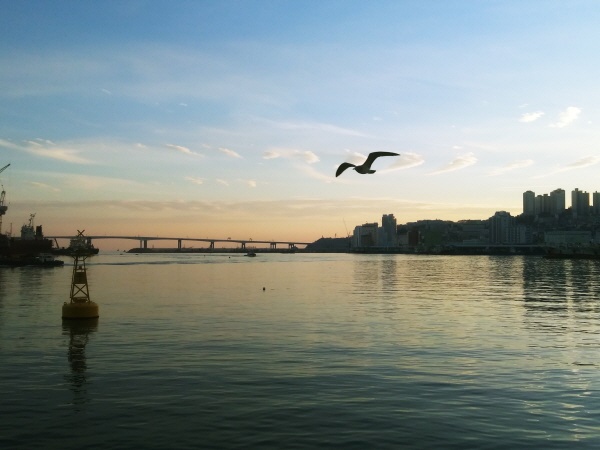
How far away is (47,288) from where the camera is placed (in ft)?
289

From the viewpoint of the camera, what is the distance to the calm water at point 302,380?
18766mm

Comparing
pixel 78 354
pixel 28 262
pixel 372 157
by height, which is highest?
pixel 372 157

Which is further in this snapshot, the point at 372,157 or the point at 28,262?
the point at 28,262

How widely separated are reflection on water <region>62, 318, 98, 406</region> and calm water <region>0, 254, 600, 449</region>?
0.10 m

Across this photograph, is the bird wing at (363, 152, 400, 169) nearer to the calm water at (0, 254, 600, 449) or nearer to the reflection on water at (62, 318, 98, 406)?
the calm water at (0, 254, 600, 449)

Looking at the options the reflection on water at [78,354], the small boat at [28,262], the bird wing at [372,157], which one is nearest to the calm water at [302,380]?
the reflection on water at [78,354]

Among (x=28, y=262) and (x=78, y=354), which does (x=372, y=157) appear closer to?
(x=78, y=354)

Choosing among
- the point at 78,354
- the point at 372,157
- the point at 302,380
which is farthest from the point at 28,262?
the point at 372,157

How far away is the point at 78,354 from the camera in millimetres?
32938

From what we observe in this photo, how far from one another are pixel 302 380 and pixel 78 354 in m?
14.2

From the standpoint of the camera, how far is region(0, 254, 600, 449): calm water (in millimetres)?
18766

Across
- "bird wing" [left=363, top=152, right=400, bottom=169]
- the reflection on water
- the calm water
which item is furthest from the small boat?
"bird wing" [left=363, top=152, right=400, bottom=169]

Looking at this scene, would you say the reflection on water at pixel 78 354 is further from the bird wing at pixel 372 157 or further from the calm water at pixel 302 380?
the bird wing at pixel 372 157

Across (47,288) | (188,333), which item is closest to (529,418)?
(188,333)
